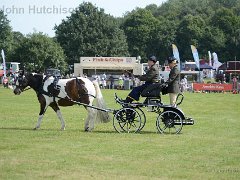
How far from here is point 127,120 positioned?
15016mm

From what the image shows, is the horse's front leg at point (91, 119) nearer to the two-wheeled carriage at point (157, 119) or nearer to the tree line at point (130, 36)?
the two-wheeled carriage at point (157, 119)

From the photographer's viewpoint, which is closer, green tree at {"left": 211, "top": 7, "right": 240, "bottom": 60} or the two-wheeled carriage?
the two-wheeled carriage

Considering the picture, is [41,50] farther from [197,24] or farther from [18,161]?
[18,161]

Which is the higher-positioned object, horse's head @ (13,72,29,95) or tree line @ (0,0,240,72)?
tree line @ (0,0,240,72)

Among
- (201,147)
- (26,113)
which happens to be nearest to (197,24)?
(26,113)

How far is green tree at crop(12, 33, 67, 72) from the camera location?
231ft

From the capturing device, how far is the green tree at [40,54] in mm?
70312

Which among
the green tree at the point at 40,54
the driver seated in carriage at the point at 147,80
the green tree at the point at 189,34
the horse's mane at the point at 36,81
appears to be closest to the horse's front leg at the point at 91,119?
the driver seated in carriage at the point at 147,80

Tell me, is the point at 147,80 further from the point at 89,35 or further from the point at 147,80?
the point at 89,35

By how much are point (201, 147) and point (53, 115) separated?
31.9 feet

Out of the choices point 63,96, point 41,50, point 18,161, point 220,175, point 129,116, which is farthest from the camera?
point 41,50

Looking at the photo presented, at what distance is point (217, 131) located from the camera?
1575cm

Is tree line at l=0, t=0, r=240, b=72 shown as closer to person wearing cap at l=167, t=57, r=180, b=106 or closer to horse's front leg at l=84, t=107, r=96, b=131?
horse's front leg at l=84, t=107, r=96, b=131

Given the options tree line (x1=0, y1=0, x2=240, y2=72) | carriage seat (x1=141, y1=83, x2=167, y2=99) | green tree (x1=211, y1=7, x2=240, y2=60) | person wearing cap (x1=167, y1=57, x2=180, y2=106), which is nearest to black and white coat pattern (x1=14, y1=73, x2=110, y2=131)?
carriage seat (x1=141, y1=83, x2=167, y2=99)
